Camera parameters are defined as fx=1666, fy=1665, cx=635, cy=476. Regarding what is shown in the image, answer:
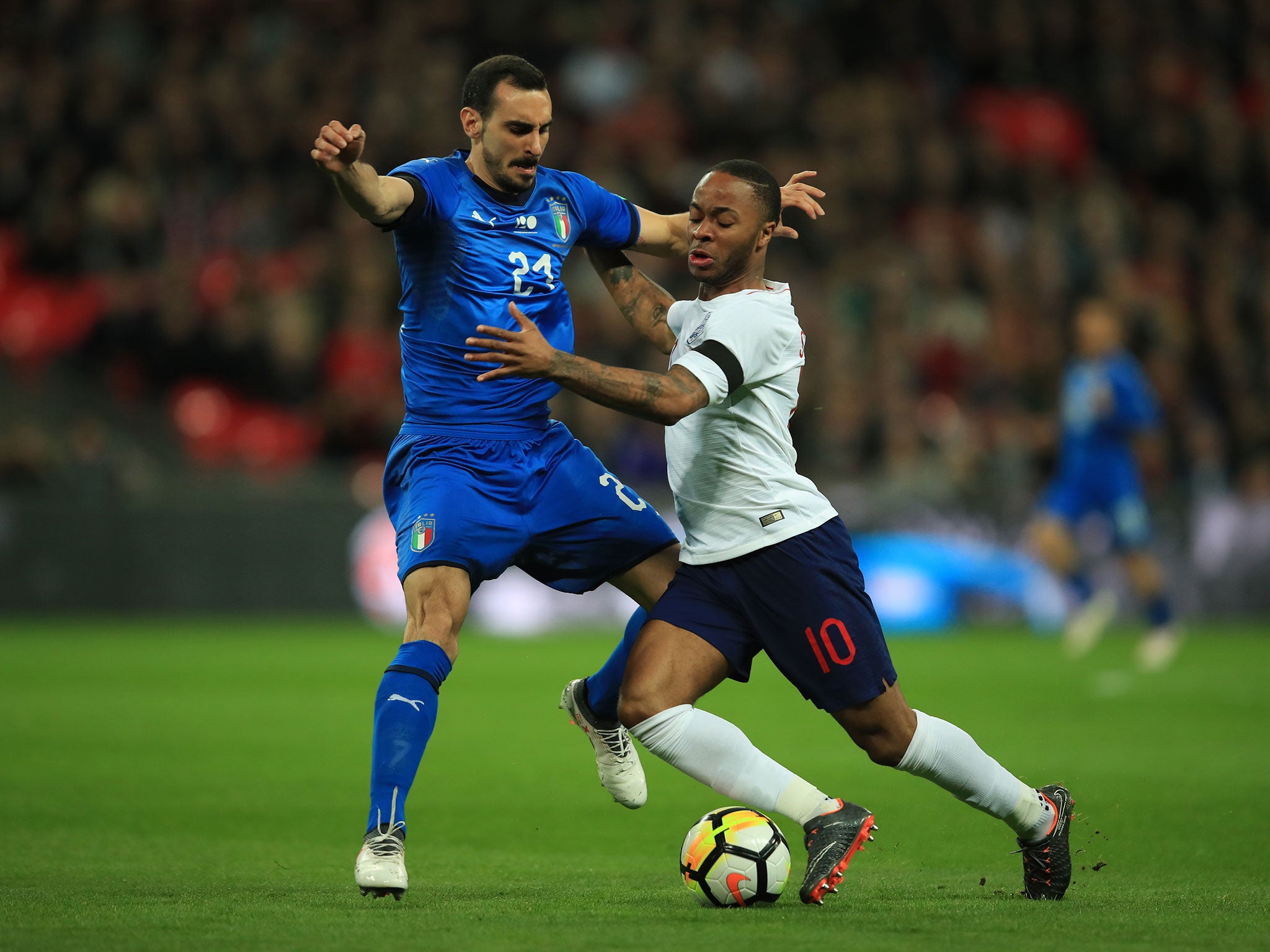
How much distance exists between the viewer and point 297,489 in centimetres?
1452

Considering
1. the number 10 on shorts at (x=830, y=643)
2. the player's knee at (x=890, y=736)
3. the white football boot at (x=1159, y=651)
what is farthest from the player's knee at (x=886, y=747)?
the white football boot at (x=1159, y=651)

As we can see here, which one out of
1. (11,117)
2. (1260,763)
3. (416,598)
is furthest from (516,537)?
(11,117)

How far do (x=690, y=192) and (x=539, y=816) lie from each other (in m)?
10.5

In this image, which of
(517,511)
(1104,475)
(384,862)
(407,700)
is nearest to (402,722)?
(407,700)

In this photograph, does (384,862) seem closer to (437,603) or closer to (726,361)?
(437,603)

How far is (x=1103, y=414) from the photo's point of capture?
1257cm

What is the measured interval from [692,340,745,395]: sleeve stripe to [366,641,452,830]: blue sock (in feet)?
3.81

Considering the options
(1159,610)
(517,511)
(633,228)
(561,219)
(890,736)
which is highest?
(1159,610)

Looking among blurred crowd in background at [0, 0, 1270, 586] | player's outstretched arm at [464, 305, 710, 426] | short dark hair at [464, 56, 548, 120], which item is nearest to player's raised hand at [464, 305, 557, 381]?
player's outstretched arm at [464, 305, 710, 426]

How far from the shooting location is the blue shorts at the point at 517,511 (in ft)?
16.7

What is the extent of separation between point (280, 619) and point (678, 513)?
34.4 feet

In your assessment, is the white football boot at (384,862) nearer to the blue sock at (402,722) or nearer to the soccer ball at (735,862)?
the blue sock at (402,722)

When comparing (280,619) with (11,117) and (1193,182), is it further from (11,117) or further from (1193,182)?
(1193,182)

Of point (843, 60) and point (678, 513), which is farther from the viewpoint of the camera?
point (843, 60)
